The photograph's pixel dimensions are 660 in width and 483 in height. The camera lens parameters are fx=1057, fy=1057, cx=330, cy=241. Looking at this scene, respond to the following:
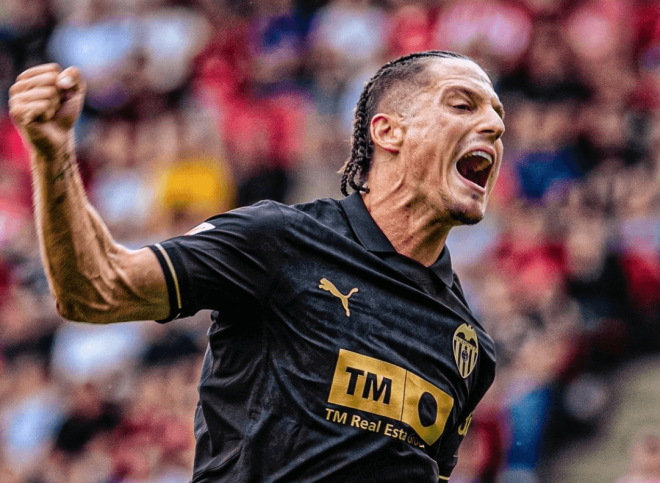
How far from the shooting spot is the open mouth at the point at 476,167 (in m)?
3.63

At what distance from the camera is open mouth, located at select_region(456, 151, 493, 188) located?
3.63 metres

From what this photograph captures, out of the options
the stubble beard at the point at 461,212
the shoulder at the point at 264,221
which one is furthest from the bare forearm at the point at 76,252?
the stubble beard at the point at 461,212

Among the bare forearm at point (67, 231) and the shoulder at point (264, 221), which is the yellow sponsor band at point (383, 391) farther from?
the bare forearm at point (67, 231)

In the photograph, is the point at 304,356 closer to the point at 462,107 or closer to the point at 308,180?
the point at 462,107

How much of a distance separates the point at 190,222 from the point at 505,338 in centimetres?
314

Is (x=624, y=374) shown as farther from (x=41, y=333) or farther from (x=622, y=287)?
(x=41, y=333)

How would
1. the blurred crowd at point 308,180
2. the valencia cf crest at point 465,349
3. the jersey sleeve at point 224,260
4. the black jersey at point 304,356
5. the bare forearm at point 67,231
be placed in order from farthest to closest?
the blurred crowd at point 308,180 → the valencia cf crest at point 465,349 → the black jersey at point 304,356 → the jersey sleeve at point 224,260 → the bare forearm at point 67,231

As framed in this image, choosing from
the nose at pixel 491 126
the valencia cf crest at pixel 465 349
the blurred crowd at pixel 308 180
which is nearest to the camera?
the valencia cf crest at pixel 465 349

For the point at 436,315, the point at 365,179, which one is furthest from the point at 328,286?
the point at 365,179

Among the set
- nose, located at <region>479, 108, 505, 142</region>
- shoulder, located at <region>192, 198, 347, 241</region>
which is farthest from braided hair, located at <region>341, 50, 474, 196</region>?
shoulder, located at <region>192, 198, 347, 241</region>

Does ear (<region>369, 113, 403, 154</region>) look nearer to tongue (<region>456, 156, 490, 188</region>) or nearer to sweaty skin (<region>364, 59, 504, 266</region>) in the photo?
sweaty skin (<region>364, 59, 504, 266</region>)

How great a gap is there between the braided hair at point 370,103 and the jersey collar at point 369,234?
0.44 ft

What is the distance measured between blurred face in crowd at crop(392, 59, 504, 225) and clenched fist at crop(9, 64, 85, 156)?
1437 mm

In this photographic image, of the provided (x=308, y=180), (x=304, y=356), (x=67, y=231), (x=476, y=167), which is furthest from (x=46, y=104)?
(x=308, y=180)
